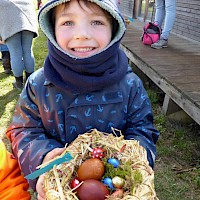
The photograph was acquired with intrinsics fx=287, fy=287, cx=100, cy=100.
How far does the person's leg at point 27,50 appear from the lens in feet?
12.5

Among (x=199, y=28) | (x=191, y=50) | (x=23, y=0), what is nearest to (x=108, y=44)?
(x=23, y=0)

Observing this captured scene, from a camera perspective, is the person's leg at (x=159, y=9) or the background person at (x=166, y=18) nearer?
the background person at (x=166, y=18)

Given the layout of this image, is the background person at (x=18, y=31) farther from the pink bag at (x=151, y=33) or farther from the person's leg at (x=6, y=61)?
the pink bag at (x=151, y=33)

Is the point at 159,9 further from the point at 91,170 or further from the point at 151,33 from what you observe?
the point at 91,170

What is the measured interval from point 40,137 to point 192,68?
252 cm

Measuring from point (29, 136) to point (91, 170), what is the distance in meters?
0.41

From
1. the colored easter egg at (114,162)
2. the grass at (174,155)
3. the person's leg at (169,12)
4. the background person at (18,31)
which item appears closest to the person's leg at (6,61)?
the background person at (18,31)

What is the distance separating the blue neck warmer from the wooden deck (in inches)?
54.4

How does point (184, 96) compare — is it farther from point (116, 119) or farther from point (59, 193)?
point (59, 193)

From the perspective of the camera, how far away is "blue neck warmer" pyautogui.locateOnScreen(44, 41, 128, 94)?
1.21 m

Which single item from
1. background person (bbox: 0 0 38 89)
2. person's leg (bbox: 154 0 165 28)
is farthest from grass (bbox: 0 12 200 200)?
person's leg (bbox: 154 0 165 28)

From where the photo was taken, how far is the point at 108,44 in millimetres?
1244

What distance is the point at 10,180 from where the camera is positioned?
52.8 inches

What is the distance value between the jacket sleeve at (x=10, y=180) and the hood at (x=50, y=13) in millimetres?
595
